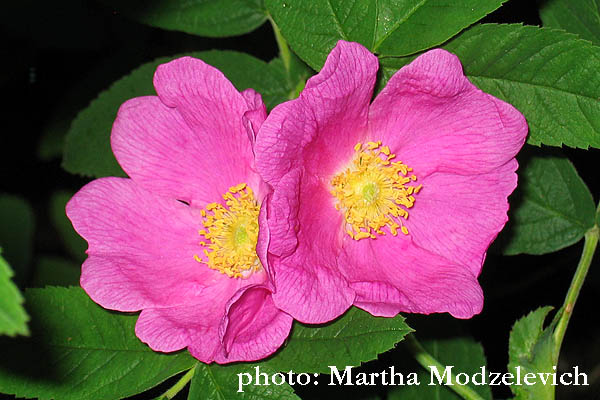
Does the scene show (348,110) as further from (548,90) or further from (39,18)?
(39,18)

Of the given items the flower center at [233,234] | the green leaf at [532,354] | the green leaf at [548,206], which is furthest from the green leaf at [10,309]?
the green leaf at [548,206]

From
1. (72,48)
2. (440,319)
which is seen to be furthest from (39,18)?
(440,319)

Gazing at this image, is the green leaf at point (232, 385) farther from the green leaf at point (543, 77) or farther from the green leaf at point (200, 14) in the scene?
the green leaf at point (200, 14)

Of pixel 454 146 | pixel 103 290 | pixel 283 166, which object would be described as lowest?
pixel 103 290

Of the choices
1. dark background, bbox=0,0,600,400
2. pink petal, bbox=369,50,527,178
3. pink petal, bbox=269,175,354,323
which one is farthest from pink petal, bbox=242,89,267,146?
dark background, bbox=0,0,600,400

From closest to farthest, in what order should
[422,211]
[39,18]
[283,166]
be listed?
[283,166] < [422,211] < [39,18]

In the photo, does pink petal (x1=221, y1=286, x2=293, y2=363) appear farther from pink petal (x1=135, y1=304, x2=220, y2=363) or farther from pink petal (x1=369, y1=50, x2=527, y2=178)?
pink petal (x1=369, y1=50, x2=527, y2=178)

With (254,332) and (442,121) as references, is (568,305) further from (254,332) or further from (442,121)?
(254,332)
